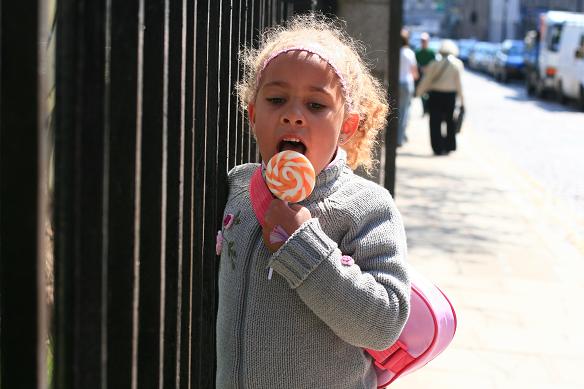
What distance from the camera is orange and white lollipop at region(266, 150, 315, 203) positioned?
2.14 m

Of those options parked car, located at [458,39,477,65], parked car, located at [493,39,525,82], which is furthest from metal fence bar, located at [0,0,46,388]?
parked car, located at [458,39,477,65]

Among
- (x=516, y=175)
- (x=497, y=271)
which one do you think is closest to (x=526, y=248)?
(x=497, y=271)

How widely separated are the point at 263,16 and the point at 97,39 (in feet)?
7.95

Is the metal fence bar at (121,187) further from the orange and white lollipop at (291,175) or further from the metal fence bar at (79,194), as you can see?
the orange and white lollipop at (291,175)

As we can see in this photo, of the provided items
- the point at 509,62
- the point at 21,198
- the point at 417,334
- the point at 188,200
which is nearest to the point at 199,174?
the point at 188,200

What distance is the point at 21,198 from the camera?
4.09 feet

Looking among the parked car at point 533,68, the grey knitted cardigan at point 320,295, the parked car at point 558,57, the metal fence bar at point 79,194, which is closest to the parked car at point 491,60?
the parked car at point 533,68

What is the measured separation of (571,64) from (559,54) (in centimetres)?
156

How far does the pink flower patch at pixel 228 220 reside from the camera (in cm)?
243

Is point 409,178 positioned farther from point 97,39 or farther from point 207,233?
point 97,39

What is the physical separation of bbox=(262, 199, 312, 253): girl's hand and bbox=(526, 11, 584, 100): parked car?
26.7 metres

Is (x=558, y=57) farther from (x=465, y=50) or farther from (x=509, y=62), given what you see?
(x=465, y=50)

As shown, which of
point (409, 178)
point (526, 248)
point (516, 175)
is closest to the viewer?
point (526, 248)

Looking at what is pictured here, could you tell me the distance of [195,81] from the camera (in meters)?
2.36
